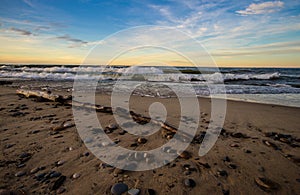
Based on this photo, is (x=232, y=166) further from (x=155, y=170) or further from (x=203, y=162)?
(x=155, y=170)

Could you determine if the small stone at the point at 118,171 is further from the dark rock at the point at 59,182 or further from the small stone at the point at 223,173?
the small stone at the point at 223,173

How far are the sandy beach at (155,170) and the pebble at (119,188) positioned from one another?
5 cm

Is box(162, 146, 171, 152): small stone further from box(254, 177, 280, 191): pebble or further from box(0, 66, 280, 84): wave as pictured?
box(0, 66, 280, 84): wave

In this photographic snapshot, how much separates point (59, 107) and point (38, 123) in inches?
54.0

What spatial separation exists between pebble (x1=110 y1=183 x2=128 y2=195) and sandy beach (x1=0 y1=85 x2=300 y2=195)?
0.16 feet

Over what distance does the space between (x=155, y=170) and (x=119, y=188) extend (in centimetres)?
49

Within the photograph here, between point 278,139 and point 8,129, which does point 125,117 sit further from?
point 278,139

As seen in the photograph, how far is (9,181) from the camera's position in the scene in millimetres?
1739

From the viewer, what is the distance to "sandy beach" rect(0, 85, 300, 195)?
1740 millimetres

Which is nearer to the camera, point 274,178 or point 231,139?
point 274,178

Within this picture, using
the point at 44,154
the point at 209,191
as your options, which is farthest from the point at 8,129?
the point at 209,191

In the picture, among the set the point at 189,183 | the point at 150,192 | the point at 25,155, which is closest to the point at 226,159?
the point at 189,183

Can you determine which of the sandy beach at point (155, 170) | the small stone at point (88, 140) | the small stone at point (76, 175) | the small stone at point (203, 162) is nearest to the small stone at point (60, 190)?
the sandy beach at point (155, 170)

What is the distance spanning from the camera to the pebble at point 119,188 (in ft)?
5.44
